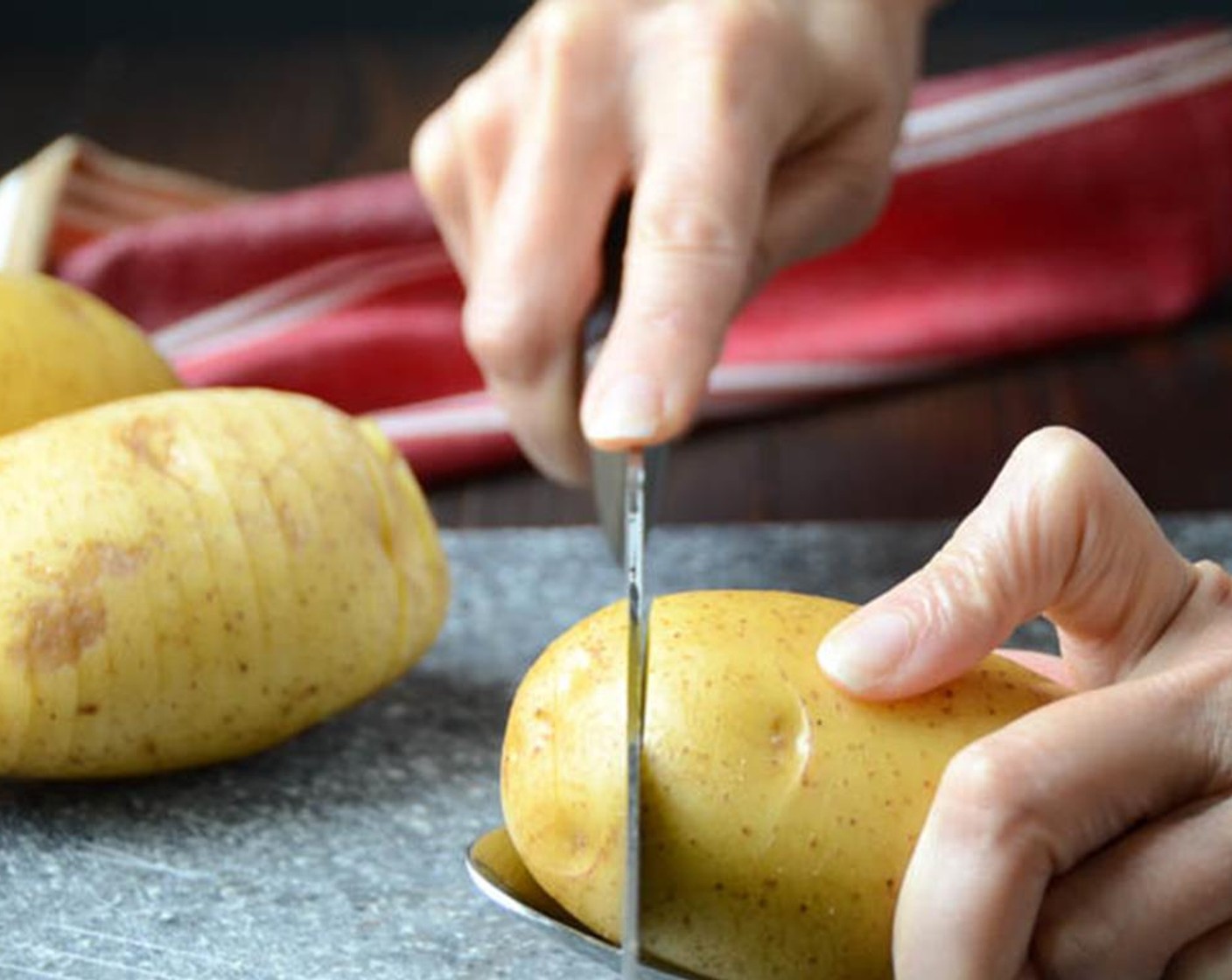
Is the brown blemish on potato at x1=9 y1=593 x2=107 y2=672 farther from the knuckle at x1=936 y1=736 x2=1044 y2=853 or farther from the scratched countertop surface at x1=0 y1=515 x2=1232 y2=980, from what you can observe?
the knuckle at x1=936 y1=736 x2=1044 y2=853

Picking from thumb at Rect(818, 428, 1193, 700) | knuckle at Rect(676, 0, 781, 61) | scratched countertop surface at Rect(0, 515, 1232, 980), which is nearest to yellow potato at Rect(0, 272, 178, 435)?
scratched countertop surface at Rect(0, 515, 1232, 980)

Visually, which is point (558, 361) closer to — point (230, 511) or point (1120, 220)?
point (230, 511)

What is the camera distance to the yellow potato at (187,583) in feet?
A: 2.86

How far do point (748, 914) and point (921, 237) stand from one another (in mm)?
901

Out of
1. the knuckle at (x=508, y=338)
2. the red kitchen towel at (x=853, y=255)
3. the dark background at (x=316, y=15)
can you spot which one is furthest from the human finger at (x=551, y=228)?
the dark background at (x=316, y=15)

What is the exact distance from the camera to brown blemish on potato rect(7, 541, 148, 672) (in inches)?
34.0

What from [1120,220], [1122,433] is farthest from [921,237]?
[1122,433]

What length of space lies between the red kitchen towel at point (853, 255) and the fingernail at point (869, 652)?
2.16 feet

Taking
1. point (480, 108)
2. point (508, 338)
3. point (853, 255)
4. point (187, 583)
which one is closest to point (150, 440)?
point (187, 583)

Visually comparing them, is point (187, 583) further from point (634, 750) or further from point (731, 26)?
point (731, 26)

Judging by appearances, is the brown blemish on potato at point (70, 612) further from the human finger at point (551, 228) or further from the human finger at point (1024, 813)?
the human finger at point (1024, 813)

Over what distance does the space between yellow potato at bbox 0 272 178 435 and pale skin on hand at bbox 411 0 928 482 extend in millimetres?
137

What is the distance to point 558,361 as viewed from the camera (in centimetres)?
103

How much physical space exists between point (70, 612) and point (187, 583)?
4cm
